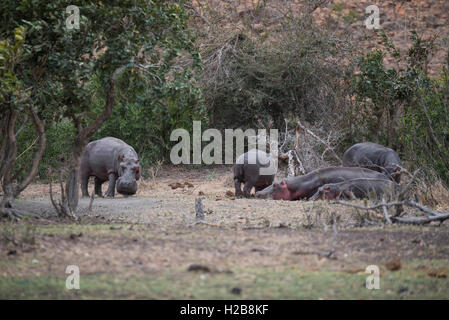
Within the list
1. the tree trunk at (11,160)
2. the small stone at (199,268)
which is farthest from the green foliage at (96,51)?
the small stone at (199,268)

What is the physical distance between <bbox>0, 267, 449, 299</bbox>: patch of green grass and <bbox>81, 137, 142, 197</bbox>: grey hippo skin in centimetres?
658

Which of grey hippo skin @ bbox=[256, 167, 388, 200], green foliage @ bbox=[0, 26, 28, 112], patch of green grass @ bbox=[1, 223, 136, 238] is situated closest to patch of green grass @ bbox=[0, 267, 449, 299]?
patch of green grass @ bbox=[1, 223, 136, 238]

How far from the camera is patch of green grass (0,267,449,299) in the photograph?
12.1 ft

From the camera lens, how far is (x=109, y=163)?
11.1 meters

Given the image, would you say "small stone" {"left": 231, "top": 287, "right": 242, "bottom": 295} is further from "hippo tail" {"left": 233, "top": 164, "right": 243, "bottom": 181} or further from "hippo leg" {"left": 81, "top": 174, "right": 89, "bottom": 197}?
"hippo leg" {"left": 81, "top": 174, "right": 89, "bottom": 197}

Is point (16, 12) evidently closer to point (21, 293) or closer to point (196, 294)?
point (21, 293)

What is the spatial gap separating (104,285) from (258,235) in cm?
212

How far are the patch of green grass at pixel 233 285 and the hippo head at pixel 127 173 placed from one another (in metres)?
6.29

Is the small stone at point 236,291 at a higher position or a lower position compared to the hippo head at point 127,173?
lower

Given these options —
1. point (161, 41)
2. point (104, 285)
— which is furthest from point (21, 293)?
point (161, 41)

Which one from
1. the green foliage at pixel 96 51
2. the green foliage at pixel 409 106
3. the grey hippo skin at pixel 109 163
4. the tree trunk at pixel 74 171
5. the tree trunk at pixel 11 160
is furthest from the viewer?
the grey hippo skin at pixel 109 163

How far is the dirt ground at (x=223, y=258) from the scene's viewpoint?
150 inches

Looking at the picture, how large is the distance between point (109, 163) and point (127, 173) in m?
0.81

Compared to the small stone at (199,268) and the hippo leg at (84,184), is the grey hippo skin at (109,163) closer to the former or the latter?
the hippo leg at (84,184)
